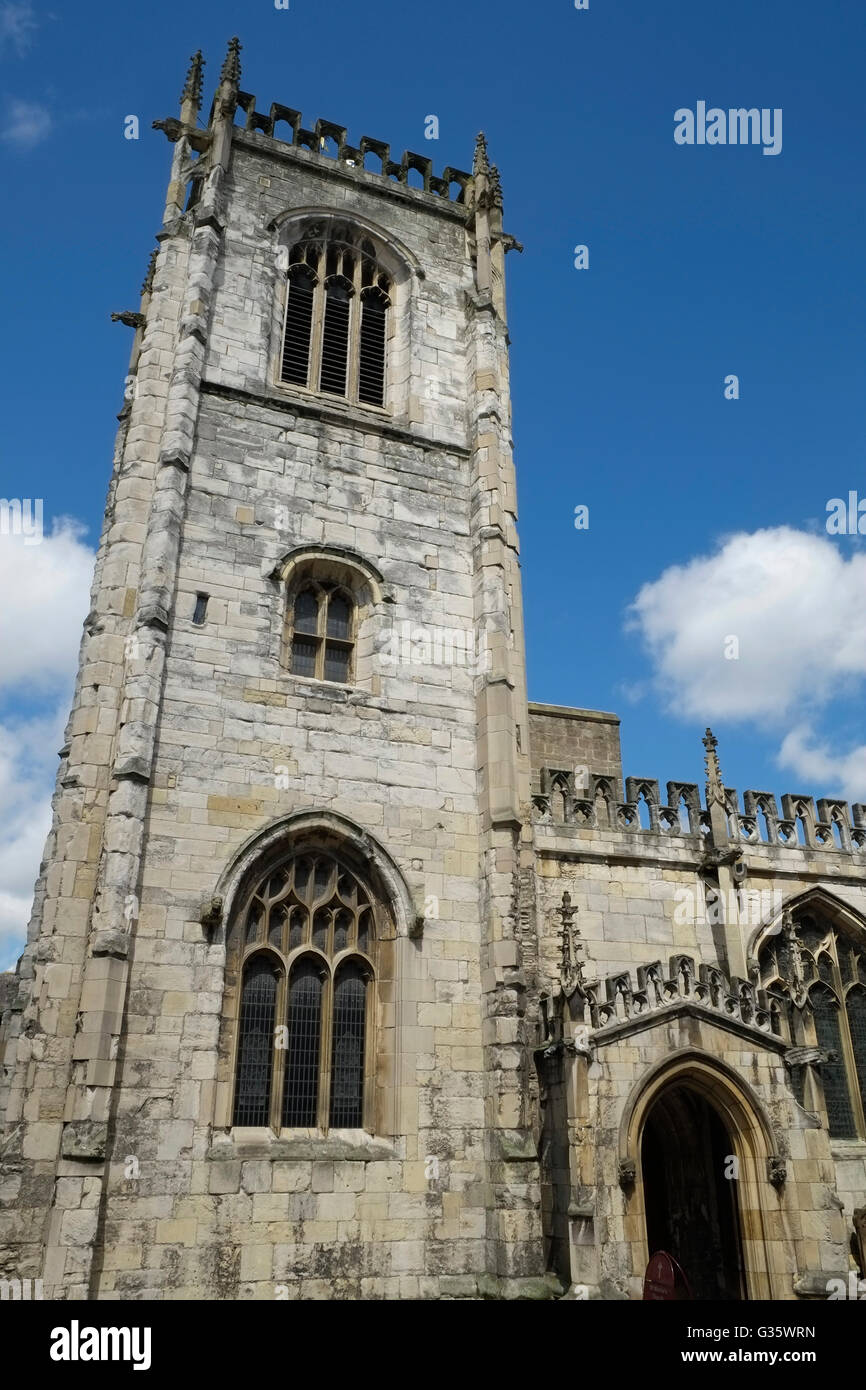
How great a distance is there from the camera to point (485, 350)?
61.2 feet

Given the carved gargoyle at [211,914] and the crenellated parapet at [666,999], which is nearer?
the carved gargoyle at [211,914]

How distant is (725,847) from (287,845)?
9008 mm

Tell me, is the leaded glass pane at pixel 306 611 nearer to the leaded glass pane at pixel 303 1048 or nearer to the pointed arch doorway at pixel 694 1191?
the leaded glass pane at pixel 303 1048

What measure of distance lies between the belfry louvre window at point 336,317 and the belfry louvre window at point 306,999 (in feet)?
30.5

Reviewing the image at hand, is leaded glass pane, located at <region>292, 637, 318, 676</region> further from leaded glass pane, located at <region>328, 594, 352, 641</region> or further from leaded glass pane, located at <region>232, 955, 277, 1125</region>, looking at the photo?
leaded glass pane, located at <region>232, 955, 277, 1125</region>

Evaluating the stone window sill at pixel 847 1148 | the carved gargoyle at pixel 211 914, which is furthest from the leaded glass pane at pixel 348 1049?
the stone window sill at pixel 847 1148

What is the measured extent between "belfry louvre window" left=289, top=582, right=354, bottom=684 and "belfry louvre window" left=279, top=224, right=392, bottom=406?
14.5ft

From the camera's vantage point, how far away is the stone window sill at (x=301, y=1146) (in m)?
11.7

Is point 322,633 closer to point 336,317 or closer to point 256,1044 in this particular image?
point 256,1044

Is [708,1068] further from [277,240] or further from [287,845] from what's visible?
[277,240]

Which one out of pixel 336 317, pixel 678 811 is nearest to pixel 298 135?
pixel 336 317

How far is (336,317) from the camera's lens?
1878 centimetres

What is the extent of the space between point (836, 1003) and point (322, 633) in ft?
41.4
